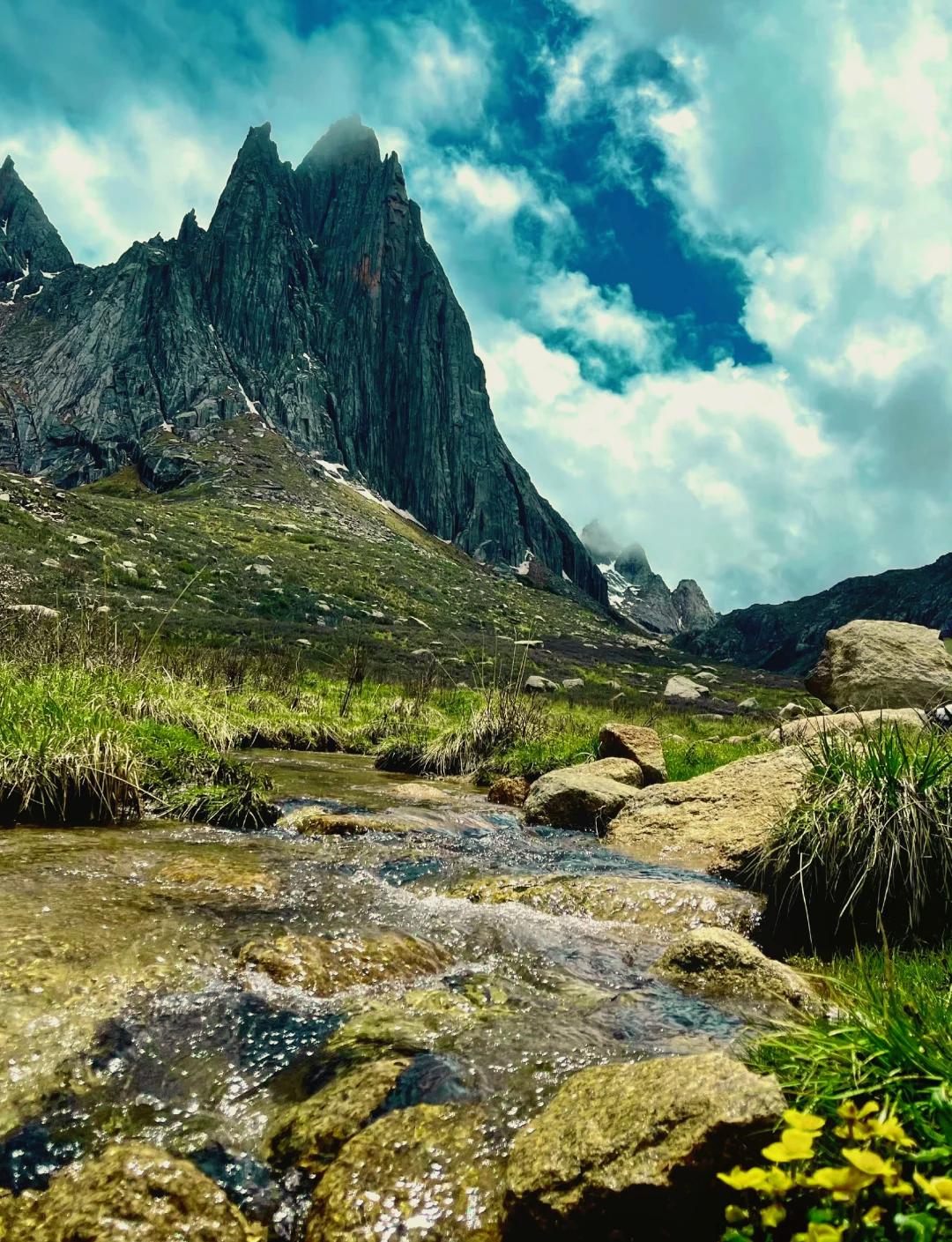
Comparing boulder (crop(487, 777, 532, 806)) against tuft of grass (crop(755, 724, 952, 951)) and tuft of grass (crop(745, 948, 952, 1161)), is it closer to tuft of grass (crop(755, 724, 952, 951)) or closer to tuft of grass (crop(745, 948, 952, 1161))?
tuft of grass (crop(755, 724, 952, 951))

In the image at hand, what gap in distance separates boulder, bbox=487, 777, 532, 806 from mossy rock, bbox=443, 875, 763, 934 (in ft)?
17.2

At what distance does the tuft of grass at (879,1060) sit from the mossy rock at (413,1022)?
1.57 m

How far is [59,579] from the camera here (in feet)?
117

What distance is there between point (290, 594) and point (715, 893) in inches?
1963

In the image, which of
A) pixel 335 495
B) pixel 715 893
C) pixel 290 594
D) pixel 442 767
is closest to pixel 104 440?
pixel 335 495

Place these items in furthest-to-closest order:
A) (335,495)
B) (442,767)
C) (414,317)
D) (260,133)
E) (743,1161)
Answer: (414,317) → (260,133) → (335,495) → (442,767) → (743,1161)

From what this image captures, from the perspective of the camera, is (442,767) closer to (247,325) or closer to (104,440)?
(104,440)

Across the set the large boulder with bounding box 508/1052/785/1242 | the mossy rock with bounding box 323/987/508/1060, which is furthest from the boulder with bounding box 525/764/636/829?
the large boulder with bounding box 508/1052/785/1242

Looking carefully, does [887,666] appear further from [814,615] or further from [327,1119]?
[814,615]

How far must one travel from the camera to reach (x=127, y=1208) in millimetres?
2326

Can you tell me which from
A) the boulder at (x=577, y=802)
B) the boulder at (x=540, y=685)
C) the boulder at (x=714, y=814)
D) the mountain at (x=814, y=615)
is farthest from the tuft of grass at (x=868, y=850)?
the mountain at (x=814, y=615)

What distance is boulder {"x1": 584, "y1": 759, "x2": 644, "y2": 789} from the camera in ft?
36.9

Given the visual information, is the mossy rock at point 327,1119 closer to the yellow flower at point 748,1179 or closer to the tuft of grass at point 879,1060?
the tuft of grass at point 879,1060

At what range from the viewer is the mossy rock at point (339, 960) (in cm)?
419
